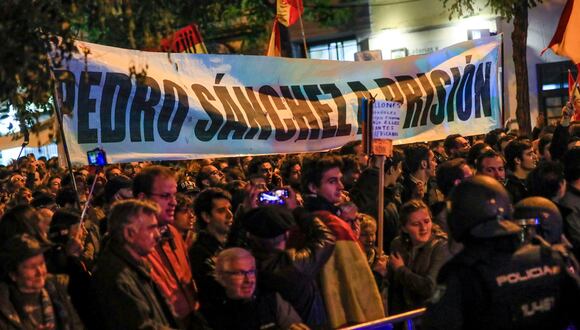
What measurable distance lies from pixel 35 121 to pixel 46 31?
1.04 metres

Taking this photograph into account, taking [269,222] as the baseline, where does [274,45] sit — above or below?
above

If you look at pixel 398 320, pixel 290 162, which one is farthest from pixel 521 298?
pixel 290 162

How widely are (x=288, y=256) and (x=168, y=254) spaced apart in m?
0.80

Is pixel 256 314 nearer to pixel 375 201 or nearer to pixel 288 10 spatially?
pixel 375 201

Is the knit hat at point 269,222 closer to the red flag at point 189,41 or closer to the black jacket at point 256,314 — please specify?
the black jacket at point 256,314

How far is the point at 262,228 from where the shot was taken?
5.85m

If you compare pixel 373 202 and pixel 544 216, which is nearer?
pixel 544 216

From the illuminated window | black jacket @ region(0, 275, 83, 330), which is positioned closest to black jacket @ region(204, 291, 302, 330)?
black jacket @ region(0, 275, 83, 330)

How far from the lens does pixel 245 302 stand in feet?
18.6

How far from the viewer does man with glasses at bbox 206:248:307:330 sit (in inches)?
219

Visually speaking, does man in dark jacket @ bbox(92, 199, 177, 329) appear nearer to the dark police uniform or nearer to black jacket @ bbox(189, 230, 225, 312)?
black jacket @ bbox(189, 230, 225, 312)

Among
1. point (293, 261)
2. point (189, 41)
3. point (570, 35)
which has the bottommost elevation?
point (293, 261)

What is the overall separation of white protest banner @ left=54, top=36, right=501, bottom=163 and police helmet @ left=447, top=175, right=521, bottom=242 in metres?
4.24

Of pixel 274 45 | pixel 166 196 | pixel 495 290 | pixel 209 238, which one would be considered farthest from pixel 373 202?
pixel 274 45
